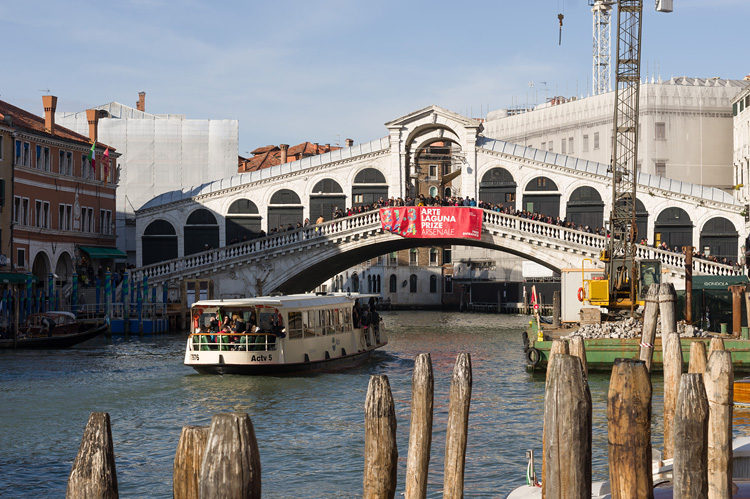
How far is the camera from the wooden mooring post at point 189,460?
524 centimetres

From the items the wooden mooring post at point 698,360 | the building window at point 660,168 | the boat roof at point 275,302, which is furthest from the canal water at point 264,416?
the building window at point 660,168

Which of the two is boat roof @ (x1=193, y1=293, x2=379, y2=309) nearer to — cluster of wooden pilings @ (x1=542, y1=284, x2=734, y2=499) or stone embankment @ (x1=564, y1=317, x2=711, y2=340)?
stone embankment @ (x1=564, y1=317, x2=711, y2=340)

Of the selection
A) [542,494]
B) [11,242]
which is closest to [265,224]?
[11,242]

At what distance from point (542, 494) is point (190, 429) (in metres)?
3.60

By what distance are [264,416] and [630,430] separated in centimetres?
1055

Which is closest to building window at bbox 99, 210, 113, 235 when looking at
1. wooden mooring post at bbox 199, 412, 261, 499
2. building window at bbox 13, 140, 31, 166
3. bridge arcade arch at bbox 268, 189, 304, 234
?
building window at bbox 13, 140, 31, 166

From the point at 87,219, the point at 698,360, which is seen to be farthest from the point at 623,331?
the point at 87,219

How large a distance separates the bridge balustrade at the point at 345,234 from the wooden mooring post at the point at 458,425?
26704 mm

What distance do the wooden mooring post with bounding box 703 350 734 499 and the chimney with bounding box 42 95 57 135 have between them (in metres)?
33.1

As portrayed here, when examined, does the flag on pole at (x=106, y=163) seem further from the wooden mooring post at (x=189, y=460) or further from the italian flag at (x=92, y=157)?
the wooden mooring post at (x=189, y=460)

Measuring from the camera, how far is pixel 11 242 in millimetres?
33625

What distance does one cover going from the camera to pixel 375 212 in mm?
36594

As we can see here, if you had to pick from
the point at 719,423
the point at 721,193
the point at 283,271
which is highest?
the point at 721,193

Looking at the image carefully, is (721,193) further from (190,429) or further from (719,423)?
(190,429)
